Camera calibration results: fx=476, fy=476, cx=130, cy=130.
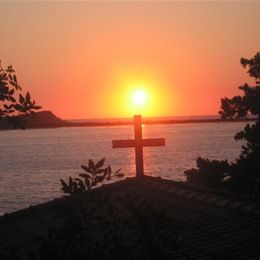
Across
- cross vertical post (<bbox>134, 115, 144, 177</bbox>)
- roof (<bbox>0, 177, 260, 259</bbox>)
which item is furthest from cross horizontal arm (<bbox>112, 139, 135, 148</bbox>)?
roof (<bbox>0, 177, 260, 259</bbox>)

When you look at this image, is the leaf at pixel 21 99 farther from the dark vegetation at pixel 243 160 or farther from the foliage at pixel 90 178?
the dark vegetation at pixel 243 160

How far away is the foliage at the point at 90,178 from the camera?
3337 mm

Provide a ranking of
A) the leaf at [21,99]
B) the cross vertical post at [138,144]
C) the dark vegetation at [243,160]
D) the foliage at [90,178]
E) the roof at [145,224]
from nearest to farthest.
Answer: the roof at [145,224] → the foliage at [90,178] → the leaf at [21,99] → the cross vertical post at [138,144] → the dark vegetation at [243,160]

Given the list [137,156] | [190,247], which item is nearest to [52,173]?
[137,156]

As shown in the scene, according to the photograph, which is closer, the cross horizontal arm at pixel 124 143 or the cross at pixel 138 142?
the cross at pixel 138 142

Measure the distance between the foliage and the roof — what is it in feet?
0.22

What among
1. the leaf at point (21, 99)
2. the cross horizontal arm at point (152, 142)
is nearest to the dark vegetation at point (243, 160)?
the cross horizontal arm at point (152, 142)

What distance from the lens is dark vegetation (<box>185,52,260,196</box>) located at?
21.2 metres

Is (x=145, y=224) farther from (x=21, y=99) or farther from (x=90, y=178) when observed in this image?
A: (x=21, y=99)

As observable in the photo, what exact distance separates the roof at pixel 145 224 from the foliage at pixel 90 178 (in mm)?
66

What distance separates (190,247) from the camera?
575cm

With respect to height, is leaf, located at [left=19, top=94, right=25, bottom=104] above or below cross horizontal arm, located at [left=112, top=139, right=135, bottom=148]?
above

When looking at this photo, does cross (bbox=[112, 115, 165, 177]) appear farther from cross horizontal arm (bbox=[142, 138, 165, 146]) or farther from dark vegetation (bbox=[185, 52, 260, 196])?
dark vegetation (bbox=[185, 52, 260, 196])

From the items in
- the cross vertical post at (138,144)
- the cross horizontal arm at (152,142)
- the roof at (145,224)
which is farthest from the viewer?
the cross horizontal arm at (152,142)
